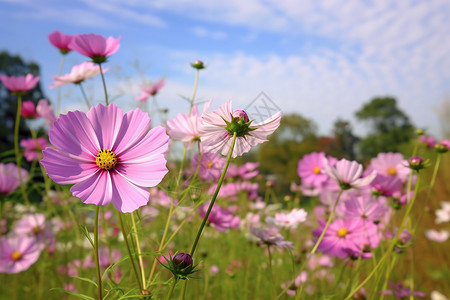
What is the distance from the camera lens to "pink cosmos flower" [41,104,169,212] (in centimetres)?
41

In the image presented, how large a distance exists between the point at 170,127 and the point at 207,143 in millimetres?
163

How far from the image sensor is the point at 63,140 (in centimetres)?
43

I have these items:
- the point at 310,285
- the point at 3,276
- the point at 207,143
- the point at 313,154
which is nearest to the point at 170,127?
the point at 207,143

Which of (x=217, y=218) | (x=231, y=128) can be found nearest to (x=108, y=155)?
(x=231, y=128)

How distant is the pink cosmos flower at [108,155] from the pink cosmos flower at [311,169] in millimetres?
818

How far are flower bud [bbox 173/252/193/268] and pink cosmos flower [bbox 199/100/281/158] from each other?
0.50 feet

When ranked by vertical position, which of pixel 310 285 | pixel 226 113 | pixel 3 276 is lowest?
pixel 3 276

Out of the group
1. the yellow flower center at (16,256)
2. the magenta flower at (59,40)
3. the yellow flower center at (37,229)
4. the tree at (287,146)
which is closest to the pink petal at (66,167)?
the magenta flower at (59,40)

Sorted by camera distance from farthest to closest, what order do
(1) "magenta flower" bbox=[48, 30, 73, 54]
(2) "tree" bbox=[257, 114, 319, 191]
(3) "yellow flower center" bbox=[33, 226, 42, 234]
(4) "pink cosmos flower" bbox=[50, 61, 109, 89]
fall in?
(2) "tree" bbox=[257, 114, 319, 191], (3) "yellow flower center" bbox=[33, 226, 42, 234], (1) "magenta flower" bbox=[48, 30, 73, 54], (4) "pink cosmos flower" bbox=[50, 61, 109, 89]

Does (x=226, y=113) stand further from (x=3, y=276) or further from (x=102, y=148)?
(x=3, y=276)

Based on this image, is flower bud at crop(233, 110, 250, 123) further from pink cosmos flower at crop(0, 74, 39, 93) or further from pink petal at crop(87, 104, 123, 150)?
pink cosmos flower at crop(0, 74, 39, 93)

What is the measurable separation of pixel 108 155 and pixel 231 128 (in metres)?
0.15

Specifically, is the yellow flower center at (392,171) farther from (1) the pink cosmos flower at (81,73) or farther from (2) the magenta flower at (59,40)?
(2) the magenta flower at (59,40)

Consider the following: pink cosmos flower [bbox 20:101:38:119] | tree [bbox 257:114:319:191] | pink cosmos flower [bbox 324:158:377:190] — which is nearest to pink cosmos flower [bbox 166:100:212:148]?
pink cosmos flower [bbox 324:158:377:190]
